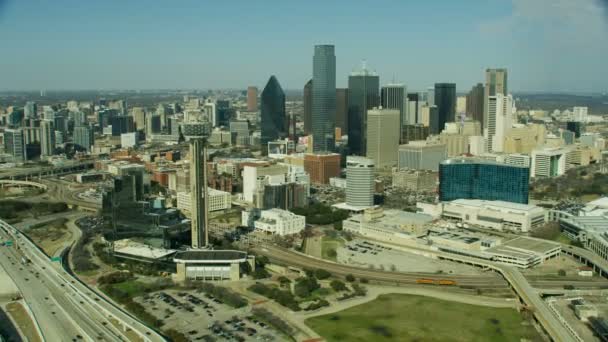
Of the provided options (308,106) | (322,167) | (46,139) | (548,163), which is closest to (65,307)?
(322,167)

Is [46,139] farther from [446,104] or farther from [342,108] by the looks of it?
[446,104]

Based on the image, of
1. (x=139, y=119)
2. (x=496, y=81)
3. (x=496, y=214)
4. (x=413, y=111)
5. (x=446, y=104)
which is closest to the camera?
(x=496, y=214)

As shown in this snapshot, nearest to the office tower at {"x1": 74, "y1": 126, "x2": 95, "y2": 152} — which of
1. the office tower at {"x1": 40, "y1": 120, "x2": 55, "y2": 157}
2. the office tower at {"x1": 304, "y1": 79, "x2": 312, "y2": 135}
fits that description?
the office tower at {"x1": 40, "y1": 120, "x2": 55, "y2": 157}

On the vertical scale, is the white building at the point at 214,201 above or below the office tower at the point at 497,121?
below

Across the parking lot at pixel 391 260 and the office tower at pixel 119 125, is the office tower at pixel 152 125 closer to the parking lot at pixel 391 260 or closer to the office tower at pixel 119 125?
the office tower at pixel 119 125

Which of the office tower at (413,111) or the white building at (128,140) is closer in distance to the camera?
the white building at (128,140)

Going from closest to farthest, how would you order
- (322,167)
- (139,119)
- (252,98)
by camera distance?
1. (322,167)
2. (139,119)
3. (252,98)

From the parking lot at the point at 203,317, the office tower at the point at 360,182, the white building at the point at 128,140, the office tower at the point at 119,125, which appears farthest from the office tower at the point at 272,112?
the parking lot at the point at 203,317
